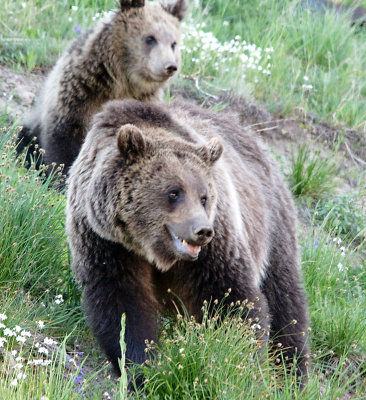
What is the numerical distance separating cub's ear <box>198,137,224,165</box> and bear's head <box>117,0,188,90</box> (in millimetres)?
3339

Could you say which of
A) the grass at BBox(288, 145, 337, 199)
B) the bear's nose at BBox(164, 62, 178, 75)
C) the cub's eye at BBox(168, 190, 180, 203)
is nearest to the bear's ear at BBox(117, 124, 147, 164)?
the cub's eye at BBox(168, 190, 180, 203)

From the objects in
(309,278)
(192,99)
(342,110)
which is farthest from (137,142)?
(342,110)

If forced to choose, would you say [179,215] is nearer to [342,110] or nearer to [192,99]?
[192,99]

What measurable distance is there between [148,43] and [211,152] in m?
3.81

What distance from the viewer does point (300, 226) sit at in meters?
8.46

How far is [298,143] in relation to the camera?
9742 millimetres

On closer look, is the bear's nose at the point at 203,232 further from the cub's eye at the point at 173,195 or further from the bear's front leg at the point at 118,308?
the bear's front leg at the point at 118,308

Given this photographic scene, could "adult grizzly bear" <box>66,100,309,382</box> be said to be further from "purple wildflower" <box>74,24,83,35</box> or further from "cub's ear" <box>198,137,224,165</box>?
"purple wildflower" <box>74,24,83,35</box>

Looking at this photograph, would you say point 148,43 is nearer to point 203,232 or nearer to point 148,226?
point 148,226

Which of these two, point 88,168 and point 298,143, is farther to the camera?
point 298,143

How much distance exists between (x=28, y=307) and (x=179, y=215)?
122cm

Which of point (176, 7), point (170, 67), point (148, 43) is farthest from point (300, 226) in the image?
point (176, 7)

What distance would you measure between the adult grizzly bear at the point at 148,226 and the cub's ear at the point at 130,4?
3475 mm

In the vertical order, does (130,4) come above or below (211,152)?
below
